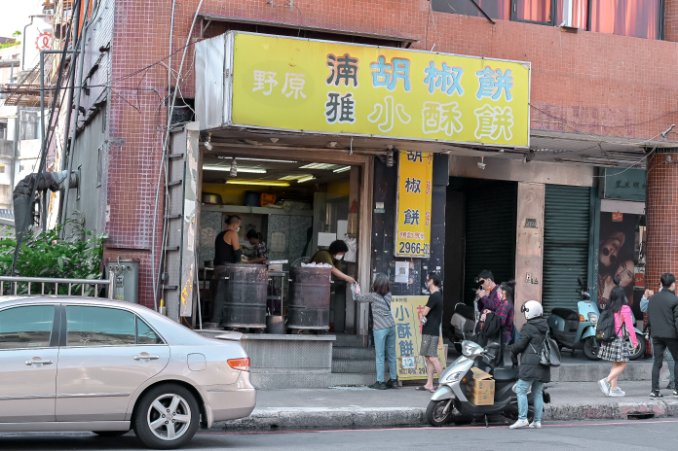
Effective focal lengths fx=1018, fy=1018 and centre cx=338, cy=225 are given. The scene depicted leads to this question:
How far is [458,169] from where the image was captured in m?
19.6

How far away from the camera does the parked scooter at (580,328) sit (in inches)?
715

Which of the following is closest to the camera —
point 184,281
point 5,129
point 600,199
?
point 184,281

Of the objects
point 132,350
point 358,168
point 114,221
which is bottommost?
point 132,350

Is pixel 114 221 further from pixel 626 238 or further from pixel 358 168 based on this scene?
pixel 626 238

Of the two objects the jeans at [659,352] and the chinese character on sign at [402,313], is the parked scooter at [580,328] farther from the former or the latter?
the chinese character on sign at [402,313]

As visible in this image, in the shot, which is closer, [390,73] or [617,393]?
[390,73]

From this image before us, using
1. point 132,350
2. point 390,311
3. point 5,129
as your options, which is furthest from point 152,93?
point 5,129

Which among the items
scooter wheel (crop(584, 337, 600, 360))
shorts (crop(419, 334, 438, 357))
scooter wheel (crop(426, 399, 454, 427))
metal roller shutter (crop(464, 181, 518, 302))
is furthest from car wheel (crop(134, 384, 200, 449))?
metal roller shutter (crop(464, 181, 518, 302))

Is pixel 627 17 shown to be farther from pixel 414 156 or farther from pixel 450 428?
pixel 450 428

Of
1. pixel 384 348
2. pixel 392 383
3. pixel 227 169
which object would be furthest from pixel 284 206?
pixel 392 383

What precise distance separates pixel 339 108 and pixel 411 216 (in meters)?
2.94

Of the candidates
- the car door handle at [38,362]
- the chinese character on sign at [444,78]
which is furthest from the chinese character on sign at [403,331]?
the car door handle at [38,362]

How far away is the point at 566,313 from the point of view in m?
19.0

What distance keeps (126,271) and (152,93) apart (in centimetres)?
263
